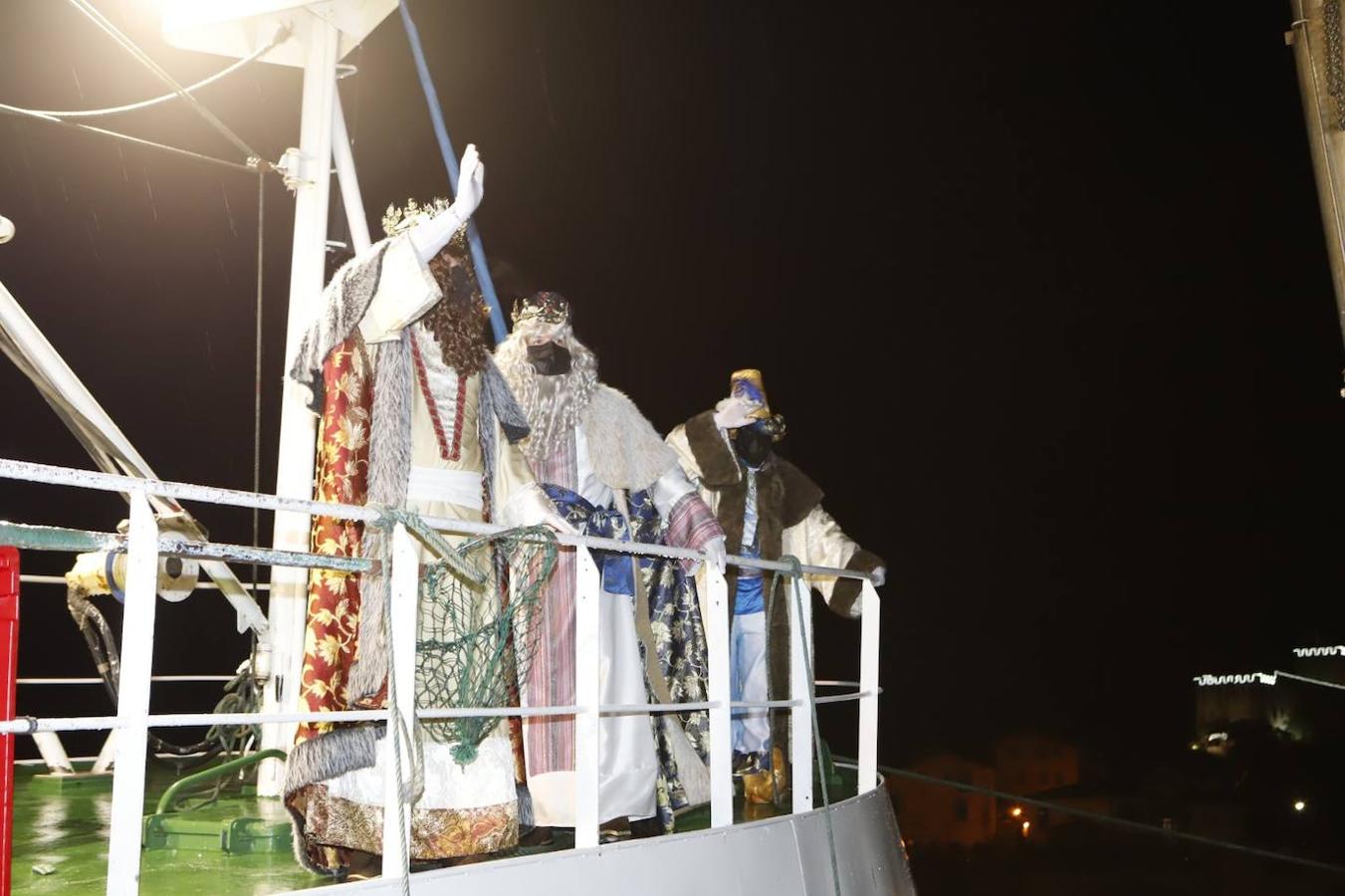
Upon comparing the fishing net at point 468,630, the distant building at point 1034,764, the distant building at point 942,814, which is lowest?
the distant building at point 942,814

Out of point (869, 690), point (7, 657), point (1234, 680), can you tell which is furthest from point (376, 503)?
point (1234, 680)

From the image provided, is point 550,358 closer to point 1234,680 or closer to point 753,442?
point 753,442

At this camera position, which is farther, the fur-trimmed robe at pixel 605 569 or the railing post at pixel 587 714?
the fur-trimmed robe at pixel 605 569

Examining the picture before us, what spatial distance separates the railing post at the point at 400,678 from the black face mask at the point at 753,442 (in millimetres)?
2858

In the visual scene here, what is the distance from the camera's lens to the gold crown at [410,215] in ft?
11.0

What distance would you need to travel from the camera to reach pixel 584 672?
112 inches

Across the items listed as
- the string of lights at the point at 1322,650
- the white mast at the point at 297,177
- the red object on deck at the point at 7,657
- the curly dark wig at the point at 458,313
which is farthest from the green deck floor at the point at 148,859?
the string of lights at the point at 1322,650

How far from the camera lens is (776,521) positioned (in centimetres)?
521

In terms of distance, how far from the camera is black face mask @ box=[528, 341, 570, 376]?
3.83 m

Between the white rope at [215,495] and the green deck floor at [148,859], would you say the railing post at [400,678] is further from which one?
the green deck floor at [148,859]

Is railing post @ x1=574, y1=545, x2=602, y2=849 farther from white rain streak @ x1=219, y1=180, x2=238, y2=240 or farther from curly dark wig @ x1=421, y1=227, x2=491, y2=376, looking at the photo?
white rain streak @ x1=219, y1=180, x2=238, y2=240

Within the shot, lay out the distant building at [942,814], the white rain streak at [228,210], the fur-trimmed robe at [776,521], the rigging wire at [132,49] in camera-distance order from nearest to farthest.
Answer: the rigging wire at [132,49] → the fur-trimmed robe at [776,521] → the white rain streak at [228,210] → the distant building at [942,814]

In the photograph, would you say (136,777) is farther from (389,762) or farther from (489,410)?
(489,410)

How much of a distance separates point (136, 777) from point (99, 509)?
57.8 ft
